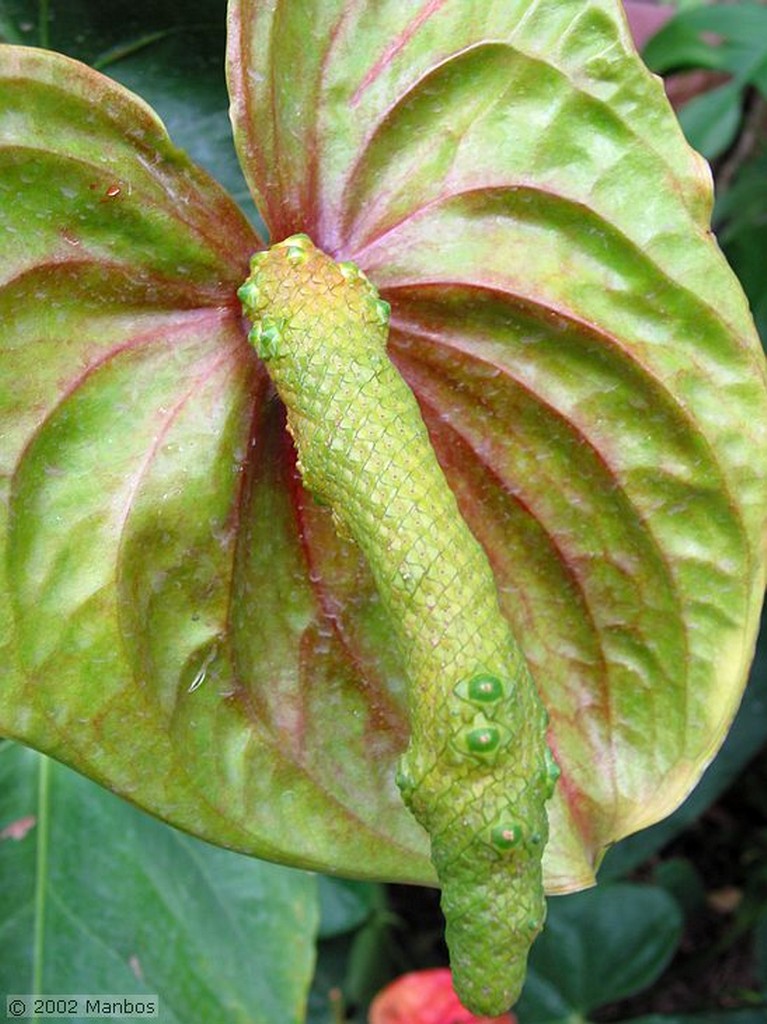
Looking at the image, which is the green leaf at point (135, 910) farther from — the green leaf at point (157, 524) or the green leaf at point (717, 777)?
the green leaf at point (717, 777)

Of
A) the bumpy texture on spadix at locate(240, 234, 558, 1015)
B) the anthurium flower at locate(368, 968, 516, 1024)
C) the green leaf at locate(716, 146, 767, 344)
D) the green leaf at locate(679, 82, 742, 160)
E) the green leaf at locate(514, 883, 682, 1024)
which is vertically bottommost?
the green leaf at locate(514, 883, 682, 1024)

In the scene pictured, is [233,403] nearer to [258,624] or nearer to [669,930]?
[258,624]

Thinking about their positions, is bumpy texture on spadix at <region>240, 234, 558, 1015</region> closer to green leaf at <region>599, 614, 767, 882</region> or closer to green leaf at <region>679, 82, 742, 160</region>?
green leaf at <region>599, 614, 767, 882</region>

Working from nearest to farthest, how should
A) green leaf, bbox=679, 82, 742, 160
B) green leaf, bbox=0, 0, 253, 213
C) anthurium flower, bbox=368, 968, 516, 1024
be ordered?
1. green leaf, bbox=0, 0, 253, 213
2. anthurium flower, bbox=368, 968, 516, 1024
3. green leaf, bbox=679, 82, 742, 160

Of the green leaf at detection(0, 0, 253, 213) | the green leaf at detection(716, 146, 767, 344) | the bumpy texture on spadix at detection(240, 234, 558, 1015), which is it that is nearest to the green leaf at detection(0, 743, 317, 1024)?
the bumpy texture on spadix at detection(240, 234, 558, 1015)

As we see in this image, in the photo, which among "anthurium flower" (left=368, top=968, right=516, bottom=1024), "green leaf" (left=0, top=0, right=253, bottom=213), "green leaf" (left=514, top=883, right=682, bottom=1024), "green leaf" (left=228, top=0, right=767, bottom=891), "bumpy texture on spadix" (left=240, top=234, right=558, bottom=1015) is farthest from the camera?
"green leaf" (left=514, top=883, right=682, bottom=1024)

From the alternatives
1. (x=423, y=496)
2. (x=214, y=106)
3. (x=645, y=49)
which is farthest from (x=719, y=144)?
(x=423, y=496)
